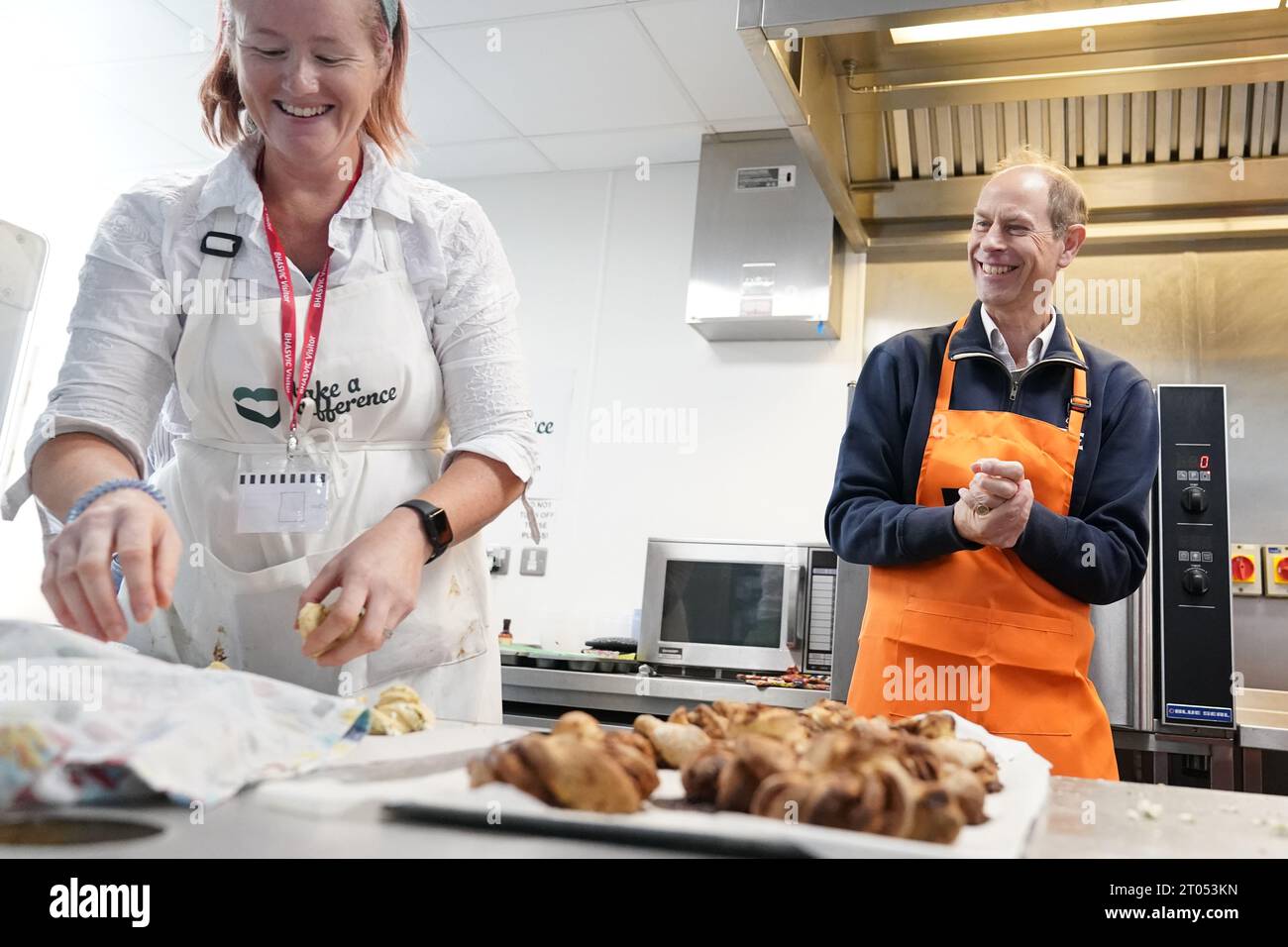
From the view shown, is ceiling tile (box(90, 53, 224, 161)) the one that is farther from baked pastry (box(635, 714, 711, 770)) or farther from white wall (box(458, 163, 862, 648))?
baked pastry (box(635, 714, 711, 770))

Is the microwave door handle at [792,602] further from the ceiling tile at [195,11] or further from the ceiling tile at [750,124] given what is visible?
the ceiling tile at [195,11]

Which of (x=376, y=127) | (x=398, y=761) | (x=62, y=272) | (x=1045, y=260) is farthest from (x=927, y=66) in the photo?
(x=62, y=272)

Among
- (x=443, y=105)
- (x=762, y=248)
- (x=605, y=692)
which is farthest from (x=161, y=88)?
(x=605, y=692)

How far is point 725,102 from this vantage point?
318cm

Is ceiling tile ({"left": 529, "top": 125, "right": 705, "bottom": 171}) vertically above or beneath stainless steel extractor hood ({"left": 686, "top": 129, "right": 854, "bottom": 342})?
above

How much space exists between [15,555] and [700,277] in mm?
3296

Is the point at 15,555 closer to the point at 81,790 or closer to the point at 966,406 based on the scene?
the point at 966,406

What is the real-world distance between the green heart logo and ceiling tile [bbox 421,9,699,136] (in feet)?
6.74

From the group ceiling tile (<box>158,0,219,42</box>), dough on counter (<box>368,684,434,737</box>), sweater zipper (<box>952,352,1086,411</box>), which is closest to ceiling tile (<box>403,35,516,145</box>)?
ceiling tile (<box>158,0,219,42</box>)

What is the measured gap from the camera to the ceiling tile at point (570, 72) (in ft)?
9.45

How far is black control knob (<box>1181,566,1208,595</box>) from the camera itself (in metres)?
2.13

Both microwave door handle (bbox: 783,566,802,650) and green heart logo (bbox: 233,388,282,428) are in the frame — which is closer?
green heart logo (bbox: 233,388,282,428)

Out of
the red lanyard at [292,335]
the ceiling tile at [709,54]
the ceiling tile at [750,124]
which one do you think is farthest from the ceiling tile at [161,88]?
the red lanyard at [292,335]

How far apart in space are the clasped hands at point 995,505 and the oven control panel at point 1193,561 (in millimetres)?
975
